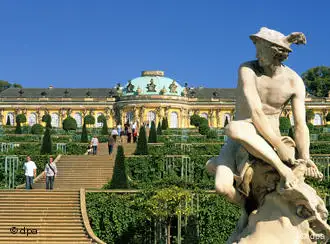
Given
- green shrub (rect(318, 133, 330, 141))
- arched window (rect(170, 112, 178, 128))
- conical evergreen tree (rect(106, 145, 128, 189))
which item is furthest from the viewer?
arched window (rect(170, 112, 178, 128))

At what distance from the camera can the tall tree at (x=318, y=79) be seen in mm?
70625

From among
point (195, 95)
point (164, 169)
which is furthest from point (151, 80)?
point (164, 169)

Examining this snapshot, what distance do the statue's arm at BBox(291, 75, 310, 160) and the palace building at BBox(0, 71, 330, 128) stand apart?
58172mm

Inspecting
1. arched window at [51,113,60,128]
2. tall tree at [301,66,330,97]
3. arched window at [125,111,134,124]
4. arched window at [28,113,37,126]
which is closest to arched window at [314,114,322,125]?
tall tree at [301,66,330,97]

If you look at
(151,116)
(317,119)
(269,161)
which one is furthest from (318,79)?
(269,161)

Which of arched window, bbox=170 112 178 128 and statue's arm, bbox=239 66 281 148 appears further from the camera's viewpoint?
arched window, bbox=170 112 178 128

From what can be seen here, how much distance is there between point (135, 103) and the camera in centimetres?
6462

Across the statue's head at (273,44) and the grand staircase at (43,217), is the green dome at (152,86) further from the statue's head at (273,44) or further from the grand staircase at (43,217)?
the statue's head at (273,44)

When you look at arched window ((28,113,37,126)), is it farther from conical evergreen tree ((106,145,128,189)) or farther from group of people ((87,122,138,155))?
conical evergreen tree ((106,145,128,189))

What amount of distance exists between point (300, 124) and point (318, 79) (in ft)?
223

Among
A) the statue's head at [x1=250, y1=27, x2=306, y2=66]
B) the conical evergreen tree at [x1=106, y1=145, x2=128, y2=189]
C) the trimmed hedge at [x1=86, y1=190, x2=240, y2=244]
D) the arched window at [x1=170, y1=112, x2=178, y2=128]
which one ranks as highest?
the arched window at [x1=170, y1=112, x2=178, y2=128]

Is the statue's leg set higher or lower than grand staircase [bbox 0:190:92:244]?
higher

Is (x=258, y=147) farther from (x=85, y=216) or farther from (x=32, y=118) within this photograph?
(x=32, y=118)

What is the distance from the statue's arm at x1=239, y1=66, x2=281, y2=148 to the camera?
5332 mm
